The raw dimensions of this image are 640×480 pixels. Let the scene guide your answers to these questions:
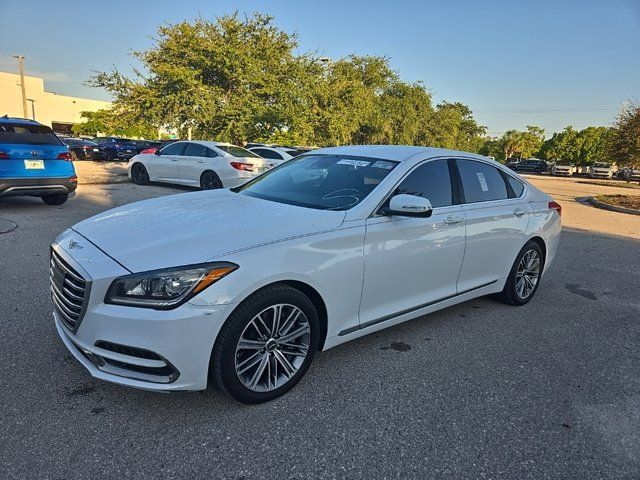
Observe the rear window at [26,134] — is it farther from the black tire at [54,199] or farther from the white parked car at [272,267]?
the white parked car at [272,267]

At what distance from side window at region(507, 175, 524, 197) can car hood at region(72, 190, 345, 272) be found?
2465mm

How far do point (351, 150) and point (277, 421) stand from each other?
2.48m

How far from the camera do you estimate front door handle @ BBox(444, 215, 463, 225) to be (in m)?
3.66

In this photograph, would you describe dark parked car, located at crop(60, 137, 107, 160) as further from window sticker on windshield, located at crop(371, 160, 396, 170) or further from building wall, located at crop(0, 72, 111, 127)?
building wall, located at crop(0, 72, 111, 127)

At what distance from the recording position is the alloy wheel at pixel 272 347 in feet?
8.68

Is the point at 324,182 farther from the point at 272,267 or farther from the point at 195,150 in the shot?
the point at 195,150

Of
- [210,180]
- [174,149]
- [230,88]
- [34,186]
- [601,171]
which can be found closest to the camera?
[34,186]

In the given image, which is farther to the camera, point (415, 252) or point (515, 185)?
point (515, 185)

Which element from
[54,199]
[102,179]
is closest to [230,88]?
[102,179]

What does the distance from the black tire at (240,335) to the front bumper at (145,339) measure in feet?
0.19

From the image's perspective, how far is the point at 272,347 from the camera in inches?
108

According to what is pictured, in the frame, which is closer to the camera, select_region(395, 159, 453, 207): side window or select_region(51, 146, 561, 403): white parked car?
select_region(51, 146, 561, 403): white parked car

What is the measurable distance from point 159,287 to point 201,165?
10596 millimetres

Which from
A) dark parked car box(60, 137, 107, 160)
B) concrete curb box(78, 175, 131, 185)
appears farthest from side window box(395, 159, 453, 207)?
dark parked car box(60, 137, 107, 160)
